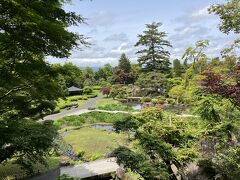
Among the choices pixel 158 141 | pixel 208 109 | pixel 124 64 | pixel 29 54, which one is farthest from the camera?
pixel 124 64

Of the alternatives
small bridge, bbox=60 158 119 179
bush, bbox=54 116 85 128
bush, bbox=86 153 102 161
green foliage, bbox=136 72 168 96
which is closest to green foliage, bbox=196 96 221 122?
small bridge, bbox=60 158 119 179

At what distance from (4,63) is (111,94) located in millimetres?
34342

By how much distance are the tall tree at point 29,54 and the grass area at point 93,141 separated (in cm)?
677

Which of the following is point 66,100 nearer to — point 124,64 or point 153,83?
point 153,83

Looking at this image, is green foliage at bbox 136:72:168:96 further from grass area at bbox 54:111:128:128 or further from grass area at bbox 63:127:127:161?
grass area at bbox 63:127:127:161

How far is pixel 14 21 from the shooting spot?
4.29 m

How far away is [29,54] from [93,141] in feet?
41.5

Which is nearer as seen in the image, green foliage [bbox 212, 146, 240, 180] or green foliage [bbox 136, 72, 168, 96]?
green foliage [bbox 212, 146, 240, 180]

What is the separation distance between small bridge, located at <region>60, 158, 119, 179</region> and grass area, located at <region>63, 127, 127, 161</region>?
5.65ft

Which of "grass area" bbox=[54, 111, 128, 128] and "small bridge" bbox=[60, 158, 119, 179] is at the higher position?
"grass area" bbox=[54, 111, 128, 128]

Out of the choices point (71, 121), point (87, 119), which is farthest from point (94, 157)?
point (87, 119)

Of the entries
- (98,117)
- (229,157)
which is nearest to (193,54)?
(98,117)

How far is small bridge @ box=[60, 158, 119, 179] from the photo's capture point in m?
11.0

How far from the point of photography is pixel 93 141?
56.8 ft
